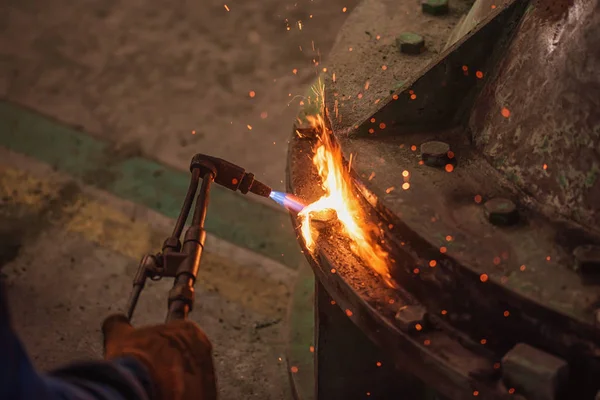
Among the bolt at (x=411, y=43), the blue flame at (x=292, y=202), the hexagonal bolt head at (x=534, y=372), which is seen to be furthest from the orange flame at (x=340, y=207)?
the hexagonal bolt head at (x=534, y=372)

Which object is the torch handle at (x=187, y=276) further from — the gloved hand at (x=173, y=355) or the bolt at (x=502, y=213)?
the bolt at (x=502, y=213)

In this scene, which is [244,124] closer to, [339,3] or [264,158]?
[264,158]

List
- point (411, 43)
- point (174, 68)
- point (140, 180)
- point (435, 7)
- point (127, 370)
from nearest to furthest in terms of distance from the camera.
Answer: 1. point (127, 370)
2. point (411, 43)
3. point (435, 7)
4. point (140, 180)
5. point (174, 68)

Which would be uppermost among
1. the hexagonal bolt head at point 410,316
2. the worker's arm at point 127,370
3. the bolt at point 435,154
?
the bolt at point 435,154

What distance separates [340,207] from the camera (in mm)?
A: 2396

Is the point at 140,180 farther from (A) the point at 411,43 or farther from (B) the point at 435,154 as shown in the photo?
(B) the point at 435,154

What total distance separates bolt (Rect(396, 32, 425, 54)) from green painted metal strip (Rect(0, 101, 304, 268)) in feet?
5.78

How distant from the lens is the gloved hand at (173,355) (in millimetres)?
1876

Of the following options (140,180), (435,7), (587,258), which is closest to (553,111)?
(587,258)

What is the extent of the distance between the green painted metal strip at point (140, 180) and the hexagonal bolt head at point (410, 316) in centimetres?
219

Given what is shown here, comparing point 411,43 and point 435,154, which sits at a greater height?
point 411,43

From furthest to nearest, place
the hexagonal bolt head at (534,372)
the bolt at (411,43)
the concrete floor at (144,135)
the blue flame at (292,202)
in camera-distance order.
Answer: the concrete floor at (144,135)
the bolt at (411,43)
the blue flame at (292,202)
the hexagonal bolt head at (534,372)

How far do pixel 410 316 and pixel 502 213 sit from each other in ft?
1.12

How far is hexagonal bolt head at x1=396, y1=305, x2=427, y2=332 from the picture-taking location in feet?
6.73
